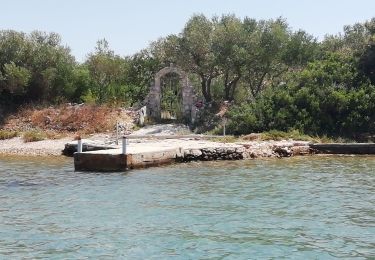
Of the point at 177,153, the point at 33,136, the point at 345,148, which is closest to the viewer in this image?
the point at 177,153

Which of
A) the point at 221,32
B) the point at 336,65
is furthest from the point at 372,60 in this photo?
the point at 221,32

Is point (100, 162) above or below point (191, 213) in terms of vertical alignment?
above

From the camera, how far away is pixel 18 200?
59.0 feet

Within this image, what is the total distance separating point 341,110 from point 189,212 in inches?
854

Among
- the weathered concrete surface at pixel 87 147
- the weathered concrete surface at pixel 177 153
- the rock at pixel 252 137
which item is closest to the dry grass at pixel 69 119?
the weathered concrete surface at pixel 87 147

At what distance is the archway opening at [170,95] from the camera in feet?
146

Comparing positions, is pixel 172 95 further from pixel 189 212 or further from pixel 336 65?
pixel 189 212

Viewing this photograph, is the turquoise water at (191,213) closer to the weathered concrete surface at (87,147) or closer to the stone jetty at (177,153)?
the stone jetty at (177,153)

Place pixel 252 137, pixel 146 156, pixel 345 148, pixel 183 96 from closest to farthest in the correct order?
1. pixel 146 156
2. pixel 345 148
3. pixel 252 137
4. pixel 183 96

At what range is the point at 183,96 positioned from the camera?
42.2 meters

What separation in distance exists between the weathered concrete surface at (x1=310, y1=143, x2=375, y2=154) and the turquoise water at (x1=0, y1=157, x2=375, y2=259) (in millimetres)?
5312

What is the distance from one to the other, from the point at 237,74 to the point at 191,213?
93.3 feet

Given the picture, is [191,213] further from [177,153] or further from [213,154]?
[213,154]

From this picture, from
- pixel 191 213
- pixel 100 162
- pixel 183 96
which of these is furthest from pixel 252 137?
pixel 191 213
